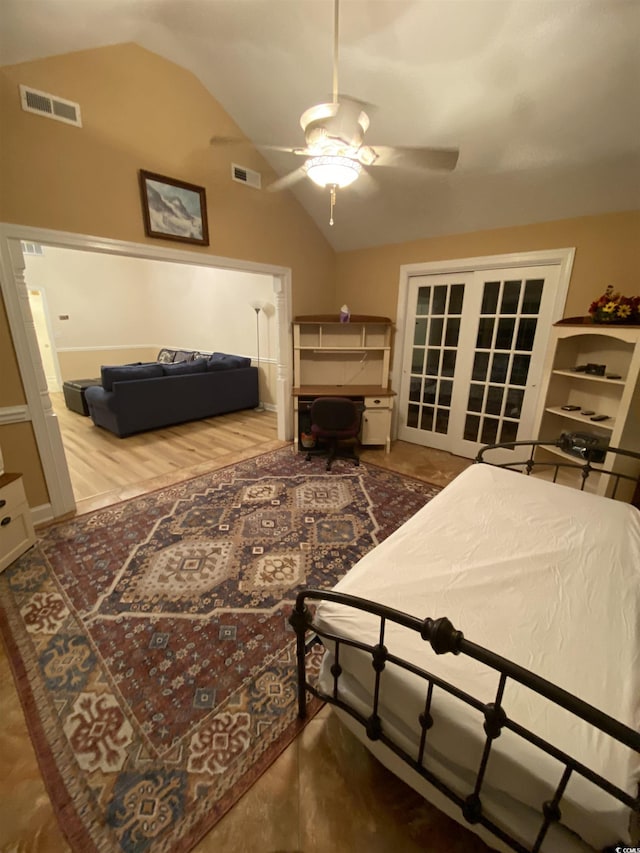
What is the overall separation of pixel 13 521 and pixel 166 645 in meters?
1.49

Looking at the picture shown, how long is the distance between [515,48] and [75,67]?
286 cm

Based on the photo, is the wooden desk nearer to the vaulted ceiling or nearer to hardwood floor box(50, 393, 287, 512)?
hardwood floor box(50, 393, 287, 512)

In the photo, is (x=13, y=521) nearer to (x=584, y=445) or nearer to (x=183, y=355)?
(x=584, y=445)

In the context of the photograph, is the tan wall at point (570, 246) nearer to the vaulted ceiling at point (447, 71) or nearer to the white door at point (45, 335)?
the vaulted ceiling at point (447, 71)

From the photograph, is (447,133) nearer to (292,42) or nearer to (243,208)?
(292,42)

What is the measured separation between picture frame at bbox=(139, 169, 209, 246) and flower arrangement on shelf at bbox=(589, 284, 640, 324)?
3411 mm

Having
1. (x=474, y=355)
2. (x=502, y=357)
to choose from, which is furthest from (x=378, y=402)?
(x=502, y=357)

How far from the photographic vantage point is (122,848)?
110 centimetres

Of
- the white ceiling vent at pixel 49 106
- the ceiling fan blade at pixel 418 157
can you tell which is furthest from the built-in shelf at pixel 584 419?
the white ceiling vent at pixel 49 106

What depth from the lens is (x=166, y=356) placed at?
24.3 feet

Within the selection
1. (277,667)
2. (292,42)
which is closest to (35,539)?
(277,667)

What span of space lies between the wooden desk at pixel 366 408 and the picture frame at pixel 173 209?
187cm

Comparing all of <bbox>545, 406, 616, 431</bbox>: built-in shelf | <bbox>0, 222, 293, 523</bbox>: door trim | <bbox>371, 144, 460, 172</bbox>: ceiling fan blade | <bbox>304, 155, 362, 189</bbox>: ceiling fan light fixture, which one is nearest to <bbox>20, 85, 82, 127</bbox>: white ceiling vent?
<bbox>0, 222, 293, 523</bbox>: door trim

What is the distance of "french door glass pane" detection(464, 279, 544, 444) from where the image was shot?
3.47 meters
